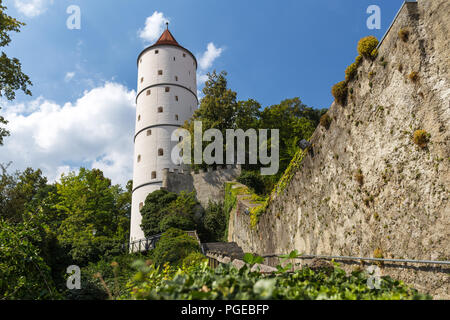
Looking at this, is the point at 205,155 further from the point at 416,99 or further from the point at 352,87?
the point at 416,99

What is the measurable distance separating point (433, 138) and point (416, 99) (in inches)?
27.4

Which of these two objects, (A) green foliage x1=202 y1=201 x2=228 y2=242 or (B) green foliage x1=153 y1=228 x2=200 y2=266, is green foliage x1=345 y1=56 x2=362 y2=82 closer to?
(B) green foliage x1=153 y1=228 x2=200 y2=266

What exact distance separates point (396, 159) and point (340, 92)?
7.41 ft

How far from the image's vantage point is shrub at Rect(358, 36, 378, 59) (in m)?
5.72

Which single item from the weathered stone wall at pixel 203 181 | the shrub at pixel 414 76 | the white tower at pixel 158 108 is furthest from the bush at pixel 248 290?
the white tower at pixel 158 108

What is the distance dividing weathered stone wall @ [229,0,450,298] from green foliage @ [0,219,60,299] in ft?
16.8

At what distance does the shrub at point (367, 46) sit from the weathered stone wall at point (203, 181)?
67.1 ft

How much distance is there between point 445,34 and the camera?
4.23 m

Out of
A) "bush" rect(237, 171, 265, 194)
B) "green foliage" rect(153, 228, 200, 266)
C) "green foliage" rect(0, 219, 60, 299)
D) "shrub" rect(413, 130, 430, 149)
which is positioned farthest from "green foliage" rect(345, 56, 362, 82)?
"bush" rect(237, 171, 265, 194)

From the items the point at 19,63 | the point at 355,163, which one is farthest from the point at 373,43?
the point at 19,63

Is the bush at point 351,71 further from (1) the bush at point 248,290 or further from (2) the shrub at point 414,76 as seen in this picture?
(1) the bush at point 248,290

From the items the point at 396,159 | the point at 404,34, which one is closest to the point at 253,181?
the point at 396,159

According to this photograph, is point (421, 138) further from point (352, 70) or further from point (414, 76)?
point (352, 70)

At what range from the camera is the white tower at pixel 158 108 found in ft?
98.2
